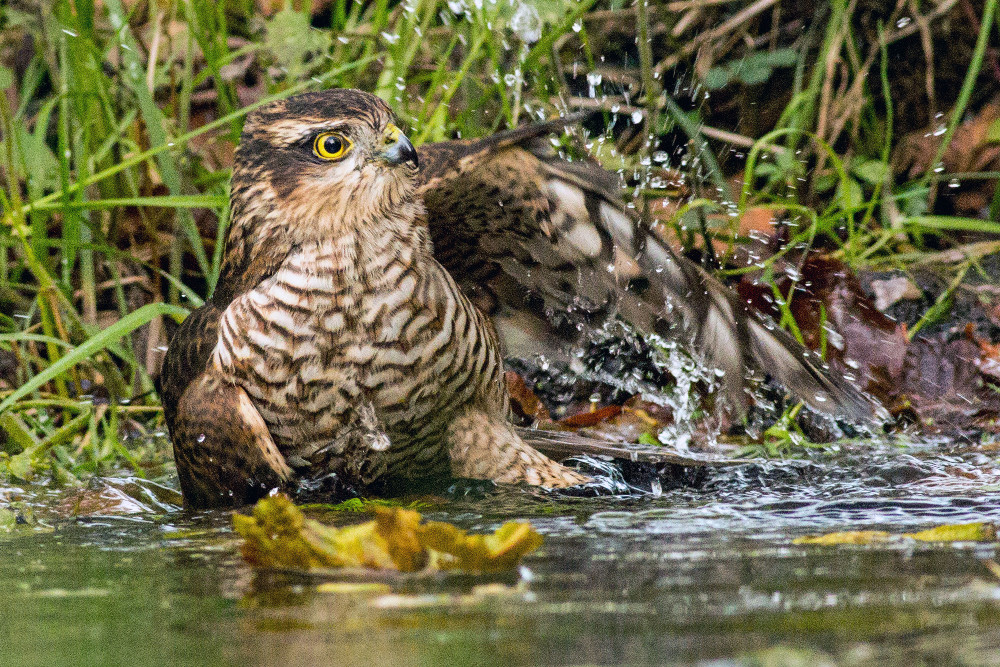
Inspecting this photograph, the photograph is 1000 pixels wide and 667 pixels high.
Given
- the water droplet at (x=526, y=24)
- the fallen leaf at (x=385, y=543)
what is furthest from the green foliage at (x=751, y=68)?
the fallen leaf at (x=385, y=543)

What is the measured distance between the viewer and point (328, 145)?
331cm

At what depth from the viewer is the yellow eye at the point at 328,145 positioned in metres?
3.30

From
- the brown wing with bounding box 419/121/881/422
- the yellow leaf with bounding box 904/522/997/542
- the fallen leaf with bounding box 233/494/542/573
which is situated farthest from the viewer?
the brown wing with bounding box 419/121/881/422

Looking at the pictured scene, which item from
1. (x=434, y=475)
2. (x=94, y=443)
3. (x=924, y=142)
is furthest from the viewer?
(x=924, y=142)

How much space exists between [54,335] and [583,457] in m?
2.12

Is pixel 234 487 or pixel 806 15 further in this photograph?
pixel 806 15

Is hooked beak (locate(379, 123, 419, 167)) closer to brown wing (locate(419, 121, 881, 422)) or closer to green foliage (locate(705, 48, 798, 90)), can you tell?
brown wing (locate(419, 121, 881, 422))

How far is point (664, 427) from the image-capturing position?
4469 mm

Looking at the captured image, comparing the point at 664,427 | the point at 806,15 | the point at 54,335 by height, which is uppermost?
the point at 806,15

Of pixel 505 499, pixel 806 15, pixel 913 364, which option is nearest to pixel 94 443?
pixel 505 499

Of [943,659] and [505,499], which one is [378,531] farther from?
[505,499]

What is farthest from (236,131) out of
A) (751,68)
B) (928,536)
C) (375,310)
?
(928,536)

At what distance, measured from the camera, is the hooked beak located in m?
3.25

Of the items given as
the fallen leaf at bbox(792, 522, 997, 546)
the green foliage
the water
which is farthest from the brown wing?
the green foliage
